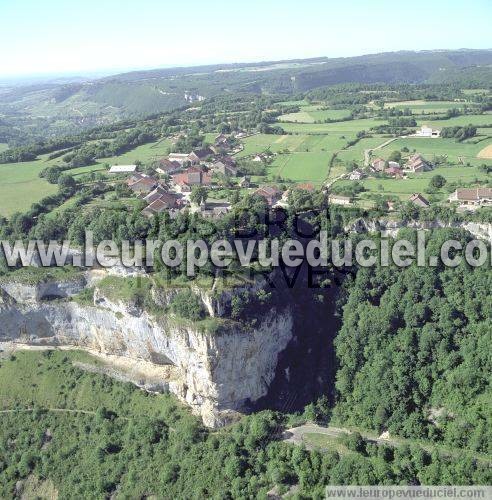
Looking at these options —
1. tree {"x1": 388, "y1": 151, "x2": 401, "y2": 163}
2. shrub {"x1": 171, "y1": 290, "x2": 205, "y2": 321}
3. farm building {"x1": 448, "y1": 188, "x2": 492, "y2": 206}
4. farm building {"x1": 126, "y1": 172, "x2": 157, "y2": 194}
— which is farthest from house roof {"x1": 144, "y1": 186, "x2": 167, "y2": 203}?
farm building {"x1": 448, "y1": 188, "x2": 492, "y2": 206}

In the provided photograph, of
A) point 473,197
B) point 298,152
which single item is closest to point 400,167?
point 473,197

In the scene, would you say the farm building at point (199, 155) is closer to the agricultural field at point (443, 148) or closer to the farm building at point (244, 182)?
the farm building at point (244, 182)

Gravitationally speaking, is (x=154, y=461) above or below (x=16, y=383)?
below

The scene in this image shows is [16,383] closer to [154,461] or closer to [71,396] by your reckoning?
[71,396]

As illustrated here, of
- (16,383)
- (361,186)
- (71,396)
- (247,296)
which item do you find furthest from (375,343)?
(16,383)

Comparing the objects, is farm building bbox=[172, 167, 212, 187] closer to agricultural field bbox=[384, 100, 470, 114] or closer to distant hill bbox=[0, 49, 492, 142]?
agricultural field bbox=[384, 100, 470, 114]
